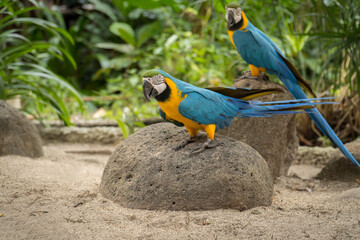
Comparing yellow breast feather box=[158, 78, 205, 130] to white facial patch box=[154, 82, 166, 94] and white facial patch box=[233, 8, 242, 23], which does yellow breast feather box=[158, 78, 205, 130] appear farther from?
white facial patch box=[233, 8, 242, 23]

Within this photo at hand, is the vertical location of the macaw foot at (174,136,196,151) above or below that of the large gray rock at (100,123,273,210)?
above

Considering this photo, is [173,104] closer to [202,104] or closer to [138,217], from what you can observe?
[202,104]

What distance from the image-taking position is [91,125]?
438cm

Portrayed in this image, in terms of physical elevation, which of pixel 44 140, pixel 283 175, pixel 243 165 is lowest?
pixel 44 140

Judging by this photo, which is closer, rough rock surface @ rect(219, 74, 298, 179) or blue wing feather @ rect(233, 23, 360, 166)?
blue wing feather @ rect(233, 23, 360, 166)

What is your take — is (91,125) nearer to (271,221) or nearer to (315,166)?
(315,166)

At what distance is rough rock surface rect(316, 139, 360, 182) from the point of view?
2773 millimetres

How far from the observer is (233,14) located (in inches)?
89.4

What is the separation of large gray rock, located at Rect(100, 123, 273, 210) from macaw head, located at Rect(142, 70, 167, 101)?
0.39 m

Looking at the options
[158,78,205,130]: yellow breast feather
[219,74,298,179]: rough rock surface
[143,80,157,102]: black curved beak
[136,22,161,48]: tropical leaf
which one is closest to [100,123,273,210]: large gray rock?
[158,78,205,130]: yellow breast feather

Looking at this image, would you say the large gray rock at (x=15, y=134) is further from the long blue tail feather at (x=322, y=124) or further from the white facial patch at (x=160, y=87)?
the long blue tail feather at (x=322, y=124)

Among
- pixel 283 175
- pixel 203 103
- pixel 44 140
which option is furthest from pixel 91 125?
pixel 203 103

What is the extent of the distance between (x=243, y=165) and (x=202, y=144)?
0.87 ft

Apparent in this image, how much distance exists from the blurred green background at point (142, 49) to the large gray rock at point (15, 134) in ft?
1.69
